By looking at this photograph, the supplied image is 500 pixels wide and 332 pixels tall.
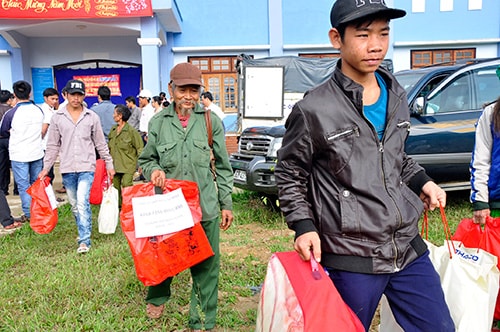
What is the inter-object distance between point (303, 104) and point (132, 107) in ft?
29.9

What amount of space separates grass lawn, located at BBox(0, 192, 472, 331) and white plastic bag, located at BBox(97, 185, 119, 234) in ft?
0.69

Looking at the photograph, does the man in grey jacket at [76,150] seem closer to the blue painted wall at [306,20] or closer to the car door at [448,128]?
the car door at [448,128]

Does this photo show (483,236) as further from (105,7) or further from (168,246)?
(105,7)

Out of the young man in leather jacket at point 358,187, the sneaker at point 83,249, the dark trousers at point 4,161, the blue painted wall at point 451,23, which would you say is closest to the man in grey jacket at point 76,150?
the sneaker at point 83,249

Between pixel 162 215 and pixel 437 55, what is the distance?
15.4 metres

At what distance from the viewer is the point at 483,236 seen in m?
2.56

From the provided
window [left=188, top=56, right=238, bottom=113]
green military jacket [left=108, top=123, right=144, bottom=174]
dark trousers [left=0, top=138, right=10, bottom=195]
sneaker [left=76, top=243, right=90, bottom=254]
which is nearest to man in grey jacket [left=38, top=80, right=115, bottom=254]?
sneaker [left=76, top=243, right=90, bottom=254]

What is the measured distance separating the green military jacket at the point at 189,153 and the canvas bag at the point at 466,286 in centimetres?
141

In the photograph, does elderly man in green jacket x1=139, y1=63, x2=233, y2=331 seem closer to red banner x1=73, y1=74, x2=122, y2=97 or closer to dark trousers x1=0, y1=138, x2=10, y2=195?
dark trousers x1=0, y1=138, x2=10, y2=195

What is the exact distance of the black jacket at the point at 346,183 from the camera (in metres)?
1.75

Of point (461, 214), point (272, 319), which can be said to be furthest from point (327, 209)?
point (461, 214)

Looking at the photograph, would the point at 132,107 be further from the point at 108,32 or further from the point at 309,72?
the point at 108,32

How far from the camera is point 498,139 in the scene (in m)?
2.64

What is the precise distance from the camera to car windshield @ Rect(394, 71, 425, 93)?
5991mm
